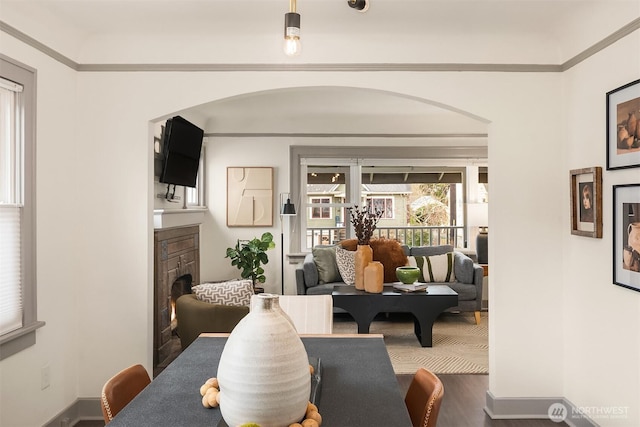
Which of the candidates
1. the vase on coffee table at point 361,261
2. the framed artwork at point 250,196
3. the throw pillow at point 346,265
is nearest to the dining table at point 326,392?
the vase on coffee table at point 361,261

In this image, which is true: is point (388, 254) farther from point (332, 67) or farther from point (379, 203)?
point (332, 67)

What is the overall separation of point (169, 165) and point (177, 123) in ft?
1.42

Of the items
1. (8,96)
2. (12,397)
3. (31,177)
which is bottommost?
(12,397)

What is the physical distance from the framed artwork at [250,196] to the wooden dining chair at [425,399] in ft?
15.2

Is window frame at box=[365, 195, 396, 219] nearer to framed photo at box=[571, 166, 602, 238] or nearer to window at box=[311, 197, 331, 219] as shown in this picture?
window at box=[311, 197, 331, 219]

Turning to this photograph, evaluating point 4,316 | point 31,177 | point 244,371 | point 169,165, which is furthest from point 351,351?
point 169,165

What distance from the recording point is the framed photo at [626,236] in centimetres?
243

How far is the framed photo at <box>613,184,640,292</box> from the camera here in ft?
7.97

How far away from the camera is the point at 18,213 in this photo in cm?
261

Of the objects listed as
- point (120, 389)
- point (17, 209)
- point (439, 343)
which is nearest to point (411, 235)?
point (439, 343)

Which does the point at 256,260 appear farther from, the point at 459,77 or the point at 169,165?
the point at 459,77

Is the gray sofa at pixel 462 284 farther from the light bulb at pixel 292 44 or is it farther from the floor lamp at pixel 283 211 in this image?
the light bulb at pixel 292 44

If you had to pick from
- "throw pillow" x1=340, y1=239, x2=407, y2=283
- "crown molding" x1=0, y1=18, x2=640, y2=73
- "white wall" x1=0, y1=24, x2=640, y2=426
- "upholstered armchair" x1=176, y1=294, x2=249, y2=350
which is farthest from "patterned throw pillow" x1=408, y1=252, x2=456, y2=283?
"crown molding" x1=0, y1=18, x2=640, y2=73

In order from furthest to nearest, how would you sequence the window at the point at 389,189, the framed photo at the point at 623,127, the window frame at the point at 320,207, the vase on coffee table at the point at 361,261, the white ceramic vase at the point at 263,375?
the window frame at the point at 320,207 → the window at the point at 389,189 → the vase on coffee table at the point at 361,261 → the framed photo at the point at 623,127 → the white ceramic vase at the point at 263,375
